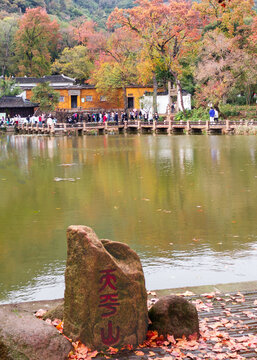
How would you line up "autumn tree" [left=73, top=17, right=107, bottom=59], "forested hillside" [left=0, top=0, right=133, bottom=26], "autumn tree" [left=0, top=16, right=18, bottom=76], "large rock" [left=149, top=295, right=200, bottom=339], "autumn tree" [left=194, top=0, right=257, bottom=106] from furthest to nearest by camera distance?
"forested hillside" [left=0, top=0, right=133, bottom=26]
"autumn tree" [left=0, top=16, right=18, bottom=76]
"autumn tree" [left=73, top=17, right=107, bottom=59]
"autumn tree" [left=194, top=0, right=257, bottom=106]
"large rock" [left=149, top=295, right=200, bottom=339]

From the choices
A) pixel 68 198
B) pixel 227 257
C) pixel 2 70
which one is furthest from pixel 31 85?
pixel 227 257

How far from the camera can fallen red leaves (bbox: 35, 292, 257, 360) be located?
4.66 metres

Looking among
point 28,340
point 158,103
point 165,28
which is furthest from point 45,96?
point 28,340

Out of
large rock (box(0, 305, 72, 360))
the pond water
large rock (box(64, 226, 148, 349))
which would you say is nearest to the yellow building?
the pond water

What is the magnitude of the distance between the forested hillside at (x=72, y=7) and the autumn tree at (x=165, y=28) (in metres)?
41.4

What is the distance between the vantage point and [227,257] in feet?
29.4

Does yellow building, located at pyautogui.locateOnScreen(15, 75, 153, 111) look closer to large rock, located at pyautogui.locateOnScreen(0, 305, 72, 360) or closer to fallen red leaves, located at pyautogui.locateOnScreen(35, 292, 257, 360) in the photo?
fallen red leaves, located at pyautogui.locateOnScreen(35, 292, 257, 360)

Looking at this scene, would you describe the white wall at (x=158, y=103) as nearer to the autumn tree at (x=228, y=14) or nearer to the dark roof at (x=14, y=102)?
the autumn tree at (x=228, y=14)

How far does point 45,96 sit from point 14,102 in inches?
159

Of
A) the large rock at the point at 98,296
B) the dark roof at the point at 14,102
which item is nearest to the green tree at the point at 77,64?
the dark roof at the point at 14,102

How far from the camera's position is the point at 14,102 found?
55250 mm

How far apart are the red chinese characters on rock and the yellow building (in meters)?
53.9

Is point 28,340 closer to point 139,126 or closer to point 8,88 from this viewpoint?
point 139,126

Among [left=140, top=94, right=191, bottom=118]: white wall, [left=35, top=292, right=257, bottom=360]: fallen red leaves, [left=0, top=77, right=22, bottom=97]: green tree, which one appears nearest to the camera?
[left=35, top=292, right=257, bottom=360]: fallen red leaves
